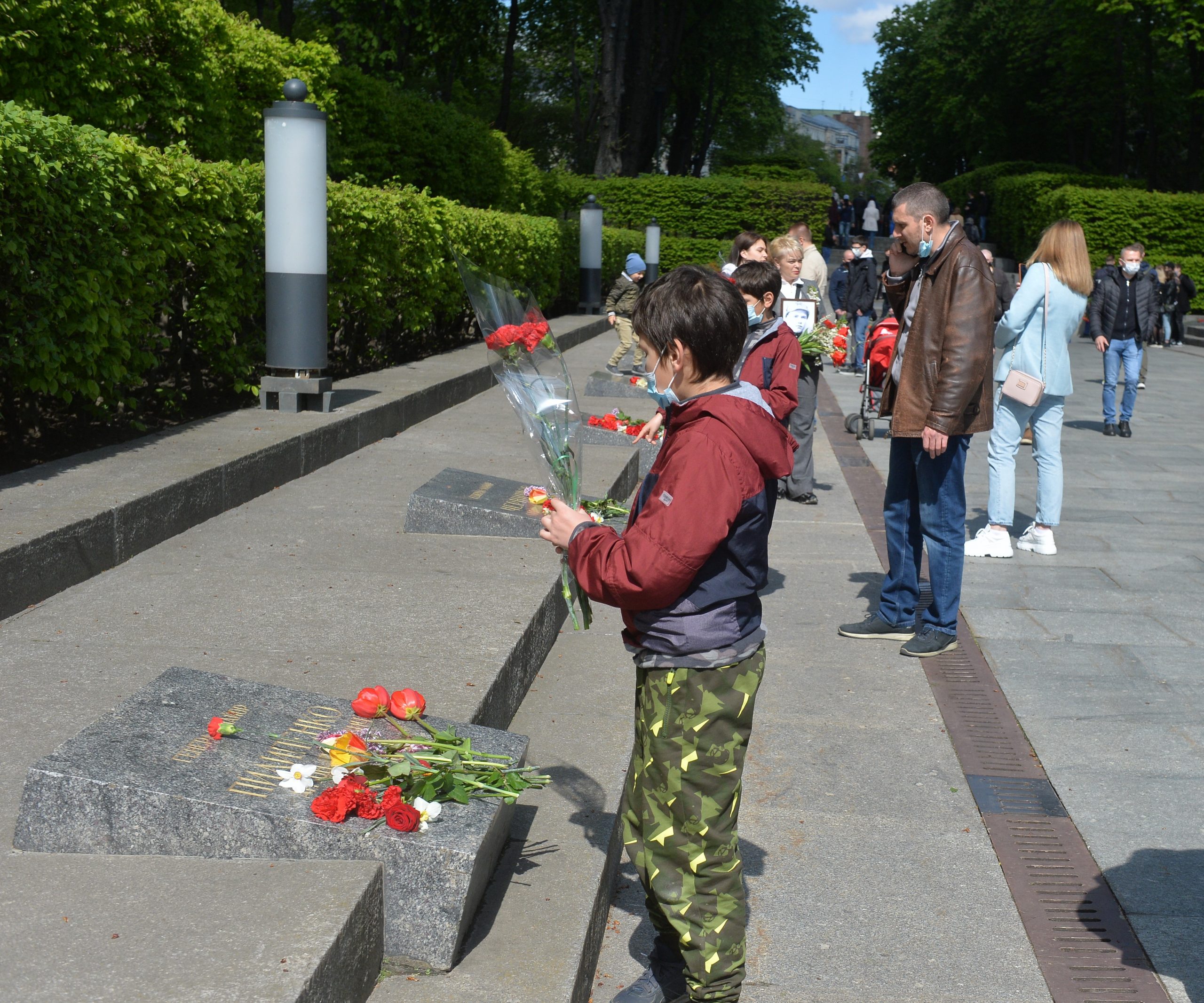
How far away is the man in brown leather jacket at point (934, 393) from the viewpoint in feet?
18.4

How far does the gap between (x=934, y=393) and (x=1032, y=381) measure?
7.52ft

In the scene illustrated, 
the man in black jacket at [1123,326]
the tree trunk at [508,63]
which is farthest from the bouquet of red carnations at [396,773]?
the tree trunk at [508,63]

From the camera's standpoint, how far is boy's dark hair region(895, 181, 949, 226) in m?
5.64

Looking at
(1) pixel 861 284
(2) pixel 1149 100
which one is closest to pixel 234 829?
(1) pixel 861 284

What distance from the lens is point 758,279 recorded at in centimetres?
630

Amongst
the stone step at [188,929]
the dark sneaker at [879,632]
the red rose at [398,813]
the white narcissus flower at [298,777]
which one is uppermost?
the white narcissus flower at [298,777]

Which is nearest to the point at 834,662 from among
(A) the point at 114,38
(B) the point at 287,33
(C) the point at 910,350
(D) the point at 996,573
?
(C) the point at 910,350

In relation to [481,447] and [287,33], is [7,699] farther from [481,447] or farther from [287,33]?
[287,33]

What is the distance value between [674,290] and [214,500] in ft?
14.0

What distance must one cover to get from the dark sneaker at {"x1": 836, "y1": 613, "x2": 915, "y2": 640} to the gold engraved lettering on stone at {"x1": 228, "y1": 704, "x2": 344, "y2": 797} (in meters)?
3.48

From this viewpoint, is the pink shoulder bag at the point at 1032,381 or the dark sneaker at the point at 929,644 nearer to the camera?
the dark sneaker at the point at 929,644

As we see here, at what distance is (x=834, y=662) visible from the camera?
19.3 ft

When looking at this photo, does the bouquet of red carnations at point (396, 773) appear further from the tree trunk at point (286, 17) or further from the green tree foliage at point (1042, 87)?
the green tree foliage at point (1042, 87)

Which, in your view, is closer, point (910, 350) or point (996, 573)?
point (910, 350)
